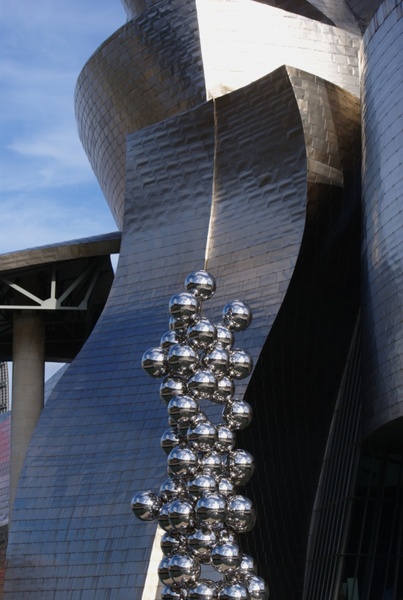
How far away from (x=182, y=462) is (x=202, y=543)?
2.67ft

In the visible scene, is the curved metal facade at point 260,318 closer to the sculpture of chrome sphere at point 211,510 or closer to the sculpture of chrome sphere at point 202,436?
the sculpture of chrome sphere at point 202,436

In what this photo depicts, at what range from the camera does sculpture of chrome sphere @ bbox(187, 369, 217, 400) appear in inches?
444

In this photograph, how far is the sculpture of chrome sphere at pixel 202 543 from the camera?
1067cm

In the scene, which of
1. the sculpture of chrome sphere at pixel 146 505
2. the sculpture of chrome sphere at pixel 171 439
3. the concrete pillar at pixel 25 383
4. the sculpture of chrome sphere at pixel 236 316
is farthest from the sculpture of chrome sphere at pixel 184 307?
the concrete pillar at pixel 25 383

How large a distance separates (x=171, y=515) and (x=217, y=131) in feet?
41.6

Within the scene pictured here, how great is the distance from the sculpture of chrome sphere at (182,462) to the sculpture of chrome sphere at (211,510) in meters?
0.42

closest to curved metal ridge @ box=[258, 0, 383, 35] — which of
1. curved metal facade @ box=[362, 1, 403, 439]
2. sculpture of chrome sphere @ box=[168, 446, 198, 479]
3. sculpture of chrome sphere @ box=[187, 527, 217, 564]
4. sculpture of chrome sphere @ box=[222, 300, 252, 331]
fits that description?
curved metal facade @ box=[362, 1, 403, 439]

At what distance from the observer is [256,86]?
21.5m

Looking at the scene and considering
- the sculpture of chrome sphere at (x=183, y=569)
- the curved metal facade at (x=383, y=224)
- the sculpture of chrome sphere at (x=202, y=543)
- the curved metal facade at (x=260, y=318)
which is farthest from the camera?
the curved metal facade at (x=260, y=318)

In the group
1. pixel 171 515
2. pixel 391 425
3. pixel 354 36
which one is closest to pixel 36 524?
pixel 391 425

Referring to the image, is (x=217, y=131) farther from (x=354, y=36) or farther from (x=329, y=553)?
(x=329, y=553)

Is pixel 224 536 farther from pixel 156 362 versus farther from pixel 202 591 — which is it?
pixel 156 362

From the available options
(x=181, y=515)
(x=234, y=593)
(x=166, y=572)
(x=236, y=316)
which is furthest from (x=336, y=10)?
(x=234, y=593)

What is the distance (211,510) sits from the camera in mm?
10562
